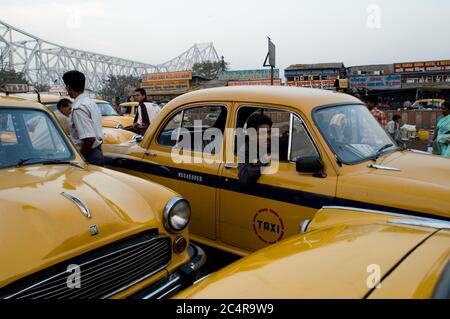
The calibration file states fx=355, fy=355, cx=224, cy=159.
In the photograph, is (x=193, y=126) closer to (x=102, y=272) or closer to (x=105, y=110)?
(x=102, y=272)

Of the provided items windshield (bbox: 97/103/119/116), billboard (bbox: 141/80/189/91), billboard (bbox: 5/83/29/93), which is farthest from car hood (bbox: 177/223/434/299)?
billboard (bbox: 141/80/189/91)

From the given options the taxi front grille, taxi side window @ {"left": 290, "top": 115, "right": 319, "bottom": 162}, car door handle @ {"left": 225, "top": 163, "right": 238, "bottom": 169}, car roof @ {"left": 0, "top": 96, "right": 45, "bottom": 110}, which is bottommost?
the taxi front grille

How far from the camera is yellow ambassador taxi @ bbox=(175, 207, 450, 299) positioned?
116 centimetres

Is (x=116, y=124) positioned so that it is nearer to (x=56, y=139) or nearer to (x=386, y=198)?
(x=56, y=139)

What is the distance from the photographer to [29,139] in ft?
9.85

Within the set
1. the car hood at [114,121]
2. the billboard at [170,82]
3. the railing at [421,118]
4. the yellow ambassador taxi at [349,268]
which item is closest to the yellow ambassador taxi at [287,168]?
the yellow ambassador taxi at [349,268]

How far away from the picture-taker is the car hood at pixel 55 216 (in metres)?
1.75

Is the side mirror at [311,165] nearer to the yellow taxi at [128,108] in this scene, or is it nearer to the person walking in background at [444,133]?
the person walking in background at [444,133]

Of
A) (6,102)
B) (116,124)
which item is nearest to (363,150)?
(6,102)

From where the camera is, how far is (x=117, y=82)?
83188mm

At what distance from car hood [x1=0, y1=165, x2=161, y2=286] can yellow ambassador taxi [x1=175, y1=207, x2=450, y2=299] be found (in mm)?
820

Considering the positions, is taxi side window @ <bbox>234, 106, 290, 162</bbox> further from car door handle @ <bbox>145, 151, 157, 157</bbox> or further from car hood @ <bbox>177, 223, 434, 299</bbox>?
car hood @ <bbox>177, 223, 434, 299</bbox>

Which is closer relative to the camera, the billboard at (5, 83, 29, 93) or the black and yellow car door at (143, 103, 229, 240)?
the black and yellow car door at (143, 103, 229, 240)

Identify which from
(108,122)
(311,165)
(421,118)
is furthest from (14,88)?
(421,118)
